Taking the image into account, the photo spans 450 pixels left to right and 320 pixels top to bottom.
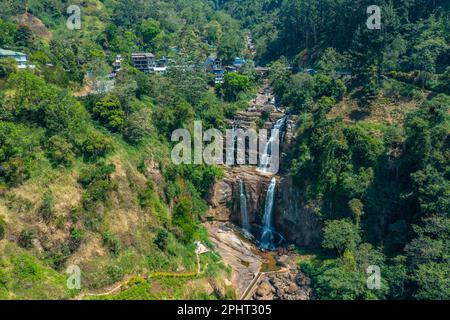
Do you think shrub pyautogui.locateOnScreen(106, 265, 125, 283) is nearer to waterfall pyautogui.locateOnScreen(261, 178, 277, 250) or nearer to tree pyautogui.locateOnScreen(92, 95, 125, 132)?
tree pyautogui.locateOnScreen(92, 95, 125, 132)

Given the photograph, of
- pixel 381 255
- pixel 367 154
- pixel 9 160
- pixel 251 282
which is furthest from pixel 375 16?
pixel 9 160

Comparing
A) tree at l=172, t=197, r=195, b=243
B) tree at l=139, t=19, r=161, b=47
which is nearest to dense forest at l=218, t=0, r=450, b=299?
tree at l=172, t=197, r=195, b=243

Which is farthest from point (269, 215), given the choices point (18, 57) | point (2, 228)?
point (18, 57)

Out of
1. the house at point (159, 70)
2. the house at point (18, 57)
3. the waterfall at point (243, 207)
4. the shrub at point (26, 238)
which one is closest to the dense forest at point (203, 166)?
the shrub at point (26, 238)

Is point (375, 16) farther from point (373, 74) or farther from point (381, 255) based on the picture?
point (381, 255)

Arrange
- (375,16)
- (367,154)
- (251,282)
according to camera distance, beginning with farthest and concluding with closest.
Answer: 1. (375,16)
2. (367,154)
3. (251,282)

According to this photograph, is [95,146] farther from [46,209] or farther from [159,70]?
[159,70]

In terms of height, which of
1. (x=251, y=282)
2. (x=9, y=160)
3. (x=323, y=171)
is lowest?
A: (x=251, y=282)
